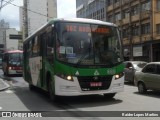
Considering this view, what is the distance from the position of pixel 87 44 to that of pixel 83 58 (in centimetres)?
59

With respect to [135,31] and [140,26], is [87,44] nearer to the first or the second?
[140,26]

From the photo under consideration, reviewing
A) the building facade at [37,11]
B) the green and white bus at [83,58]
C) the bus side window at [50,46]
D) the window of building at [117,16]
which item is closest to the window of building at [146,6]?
the window of building at [117,16]

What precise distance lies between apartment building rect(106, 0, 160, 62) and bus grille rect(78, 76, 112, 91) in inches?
1225

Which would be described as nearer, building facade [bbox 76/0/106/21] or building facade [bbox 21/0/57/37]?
building facade [bbox 21/0/57/37]

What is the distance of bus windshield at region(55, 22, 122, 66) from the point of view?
12.2 meters

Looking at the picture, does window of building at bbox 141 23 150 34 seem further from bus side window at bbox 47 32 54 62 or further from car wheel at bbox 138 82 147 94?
bus side window at bbox 47 32 54 62

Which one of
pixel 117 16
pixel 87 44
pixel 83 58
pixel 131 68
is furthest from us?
pixel 117 16

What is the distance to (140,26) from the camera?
47.5 m

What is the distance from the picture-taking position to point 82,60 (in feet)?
40.1

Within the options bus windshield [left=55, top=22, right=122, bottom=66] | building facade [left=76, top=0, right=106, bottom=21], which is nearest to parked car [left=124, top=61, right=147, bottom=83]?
bus windshield [left=55, top=22, right=122, bottom=66]

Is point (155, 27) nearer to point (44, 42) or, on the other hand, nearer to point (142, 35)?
point (142, 35)

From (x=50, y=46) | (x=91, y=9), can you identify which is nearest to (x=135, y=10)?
(x=91, y=9)

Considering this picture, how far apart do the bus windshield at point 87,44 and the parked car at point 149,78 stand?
2515 mm

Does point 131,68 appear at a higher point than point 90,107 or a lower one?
higher
